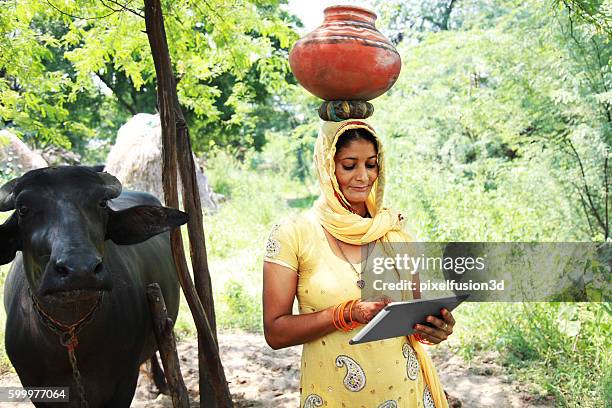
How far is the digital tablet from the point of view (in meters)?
1.69

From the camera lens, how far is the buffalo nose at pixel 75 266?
2.00 metres

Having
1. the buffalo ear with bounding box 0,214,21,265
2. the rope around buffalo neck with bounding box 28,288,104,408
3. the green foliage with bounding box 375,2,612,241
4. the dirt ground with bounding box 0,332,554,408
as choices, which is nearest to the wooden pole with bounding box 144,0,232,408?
the rope around buffalo neck with bounding box 28,288,104,408

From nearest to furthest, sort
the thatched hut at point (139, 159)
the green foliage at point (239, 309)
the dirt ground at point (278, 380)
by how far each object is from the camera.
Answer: the dirt ground at point (278, 380)
the green foliage at point (239, 309)
the thatched hut at point (139, 159)

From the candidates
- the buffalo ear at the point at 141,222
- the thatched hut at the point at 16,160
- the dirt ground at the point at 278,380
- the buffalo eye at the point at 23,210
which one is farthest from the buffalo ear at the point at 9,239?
the thatched hut at the point at 16,160

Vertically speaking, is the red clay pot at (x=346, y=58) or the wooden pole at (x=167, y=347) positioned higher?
the red clay pot at (x=346, y=58)

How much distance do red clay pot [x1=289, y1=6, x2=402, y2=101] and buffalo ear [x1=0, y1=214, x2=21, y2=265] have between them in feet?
4.35

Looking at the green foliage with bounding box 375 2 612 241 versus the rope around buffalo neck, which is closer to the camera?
the rope around buffalo neck

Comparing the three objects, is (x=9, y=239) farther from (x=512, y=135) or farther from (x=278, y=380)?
(x=512, y=135)

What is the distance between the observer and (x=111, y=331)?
8.71 ft

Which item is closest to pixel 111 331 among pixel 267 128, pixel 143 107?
pixel 143 107

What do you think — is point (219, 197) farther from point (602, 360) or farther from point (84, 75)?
point (602, 360)

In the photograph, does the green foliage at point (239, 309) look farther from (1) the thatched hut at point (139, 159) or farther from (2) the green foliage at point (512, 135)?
(1) the thatched hut at point (139, 159)

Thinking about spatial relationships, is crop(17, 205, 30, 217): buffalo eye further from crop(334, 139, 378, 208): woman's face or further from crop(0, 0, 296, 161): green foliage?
crop(0, 0, 296, 161): green foliage

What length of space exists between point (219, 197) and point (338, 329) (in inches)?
554
